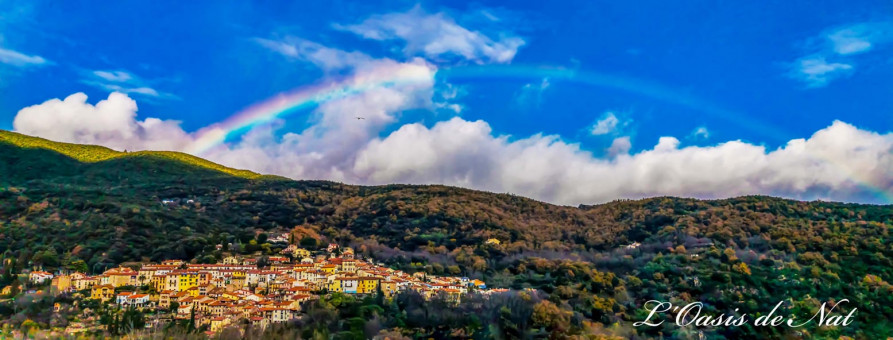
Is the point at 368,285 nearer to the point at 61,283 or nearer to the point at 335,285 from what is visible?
the point at 335,285

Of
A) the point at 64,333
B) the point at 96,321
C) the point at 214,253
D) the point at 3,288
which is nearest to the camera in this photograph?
the point at 64,333

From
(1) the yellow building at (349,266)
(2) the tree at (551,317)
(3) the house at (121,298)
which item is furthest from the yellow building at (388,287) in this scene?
(3) the house at (121,298)

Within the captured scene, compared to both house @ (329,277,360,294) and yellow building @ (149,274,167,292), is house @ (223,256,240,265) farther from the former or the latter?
house @ (329,277,360,294)

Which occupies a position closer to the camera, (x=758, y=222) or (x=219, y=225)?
(x=758, y=222)

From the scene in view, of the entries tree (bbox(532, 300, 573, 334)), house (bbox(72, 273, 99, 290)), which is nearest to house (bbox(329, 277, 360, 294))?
tree (bbox(532, 300, 573, 334))

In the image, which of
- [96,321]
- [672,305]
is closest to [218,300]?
[96,321]

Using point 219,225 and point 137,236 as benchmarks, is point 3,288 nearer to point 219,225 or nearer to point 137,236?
point 137,236
